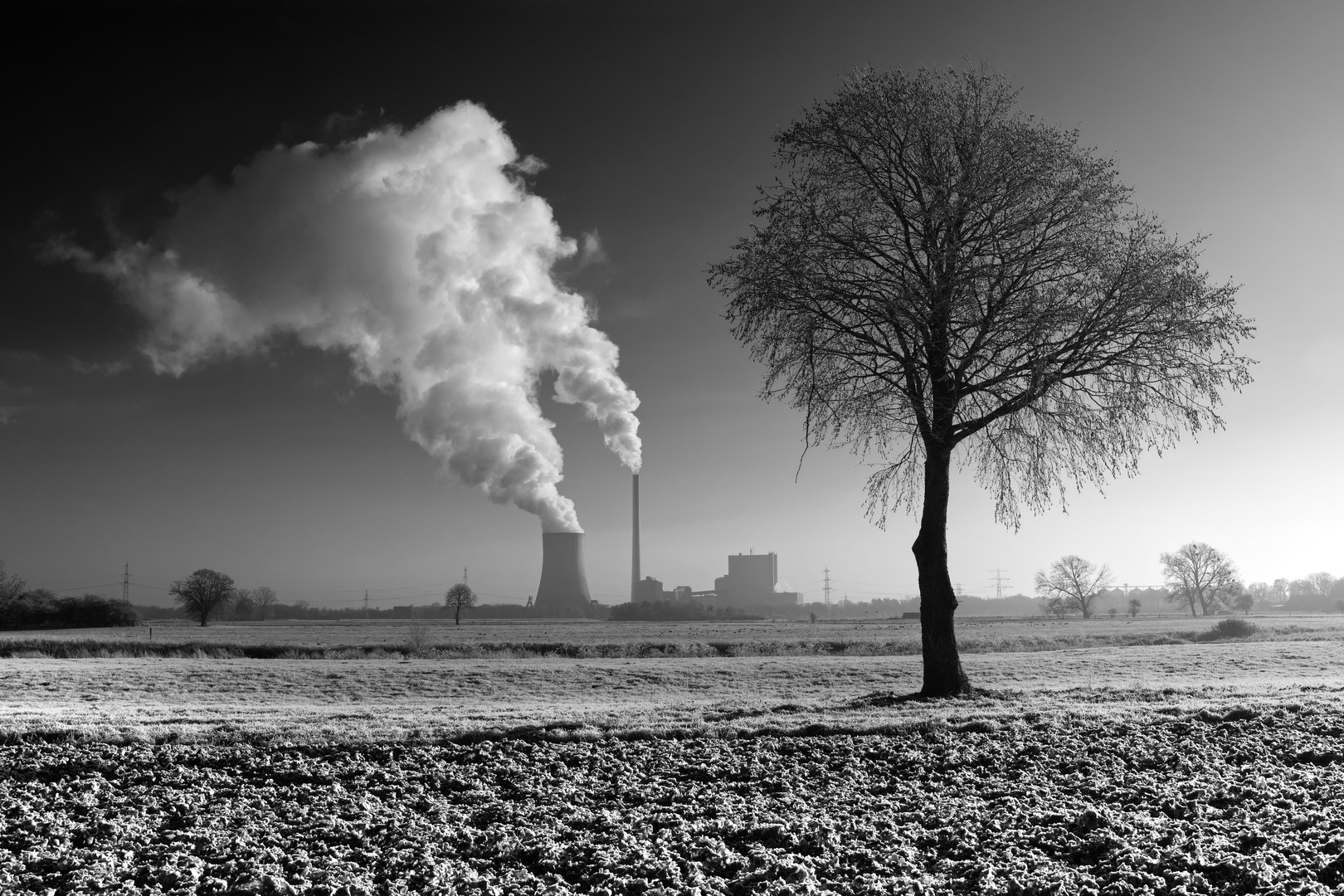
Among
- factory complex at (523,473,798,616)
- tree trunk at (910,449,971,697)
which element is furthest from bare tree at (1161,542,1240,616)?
tree trunk at (910,449,971,697)

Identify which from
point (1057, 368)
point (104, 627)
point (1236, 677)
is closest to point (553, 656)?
point (1236, 677)

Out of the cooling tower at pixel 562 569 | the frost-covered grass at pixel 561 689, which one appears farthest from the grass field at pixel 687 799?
the cooling tower at pixel 562 569

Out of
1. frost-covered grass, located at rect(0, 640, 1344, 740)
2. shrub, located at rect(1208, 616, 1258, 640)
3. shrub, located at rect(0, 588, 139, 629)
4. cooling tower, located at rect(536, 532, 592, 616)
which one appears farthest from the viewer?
cooling tower, located at rect(536, 532, 592, 616)

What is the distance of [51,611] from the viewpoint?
66625 millimetres

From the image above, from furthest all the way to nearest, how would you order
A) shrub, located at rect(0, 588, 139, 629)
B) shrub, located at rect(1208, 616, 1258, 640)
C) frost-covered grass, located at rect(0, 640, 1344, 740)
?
shrub, located at rect(0, 588, 139, 629)
shrub, located at rect(1208, 616, 1258, 640)
frost-covered grass, located at rect(0, 640, 1344, 740)

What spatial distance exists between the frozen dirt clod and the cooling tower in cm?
6788

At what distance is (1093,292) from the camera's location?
453 inches

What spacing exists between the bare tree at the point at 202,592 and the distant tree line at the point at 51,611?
7.28 metres

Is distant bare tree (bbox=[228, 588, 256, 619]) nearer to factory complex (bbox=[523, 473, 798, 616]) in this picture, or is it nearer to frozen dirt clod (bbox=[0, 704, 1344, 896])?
factory complex (bbox=[523, 473, 798, 616])

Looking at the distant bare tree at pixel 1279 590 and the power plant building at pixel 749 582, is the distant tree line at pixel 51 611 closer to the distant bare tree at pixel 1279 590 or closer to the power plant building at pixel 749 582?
the power plant building at pixel 749 582

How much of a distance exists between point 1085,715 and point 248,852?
7190 millimetres

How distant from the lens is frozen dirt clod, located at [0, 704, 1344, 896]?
3641 mm

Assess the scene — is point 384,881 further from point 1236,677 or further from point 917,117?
point 1236,677

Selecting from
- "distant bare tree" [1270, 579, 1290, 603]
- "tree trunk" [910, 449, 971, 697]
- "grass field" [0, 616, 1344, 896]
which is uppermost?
"tree trunk" [910, 449, 971, 697]
